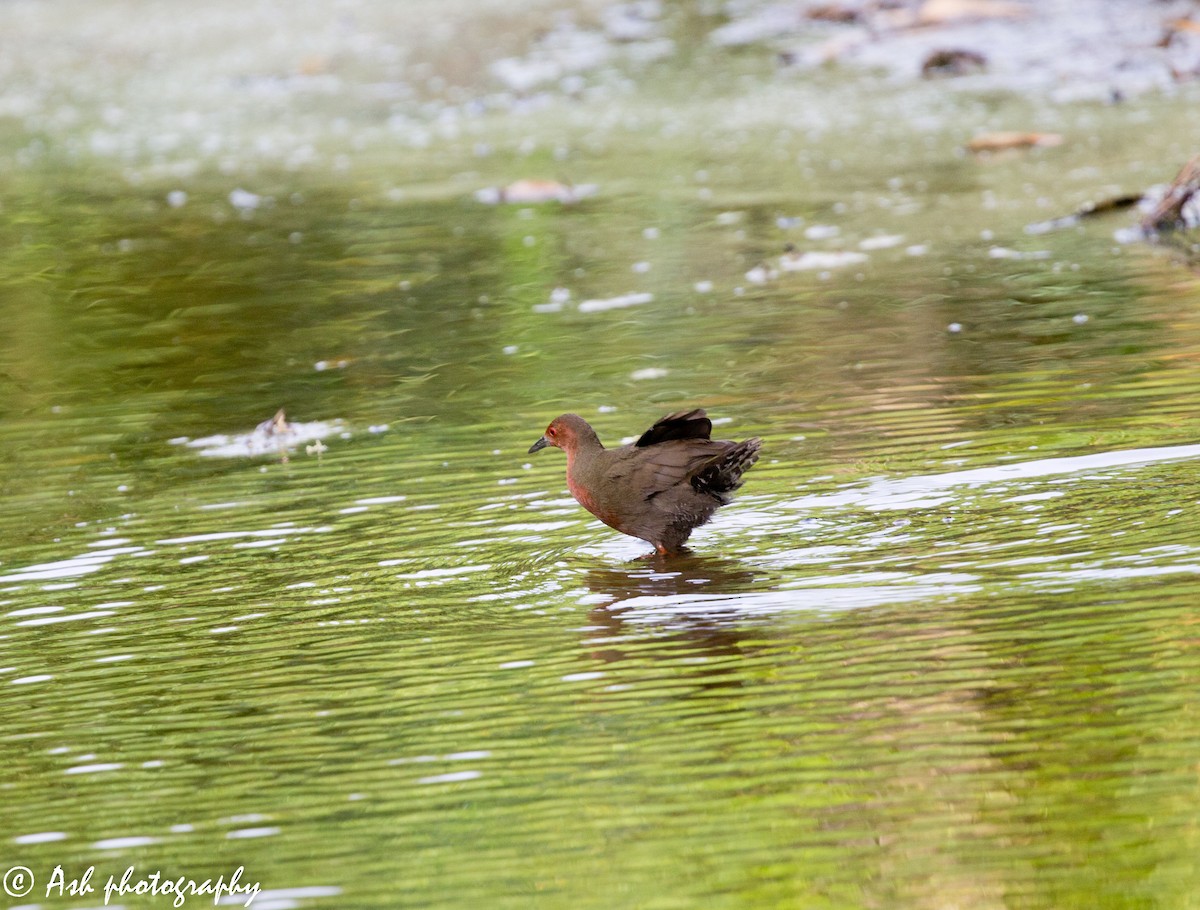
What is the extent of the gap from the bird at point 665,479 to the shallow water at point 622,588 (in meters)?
0.17

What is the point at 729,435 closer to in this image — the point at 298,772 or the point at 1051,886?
the point at 298,772

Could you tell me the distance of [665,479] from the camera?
7523 mm

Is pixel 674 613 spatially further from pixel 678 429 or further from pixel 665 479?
pixel 678 429

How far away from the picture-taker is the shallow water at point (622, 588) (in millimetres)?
4820

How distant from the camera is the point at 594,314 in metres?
12.6

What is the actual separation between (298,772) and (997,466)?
362cm

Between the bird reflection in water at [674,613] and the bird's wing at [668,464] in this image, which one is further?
the bird's wing at [668,464]
